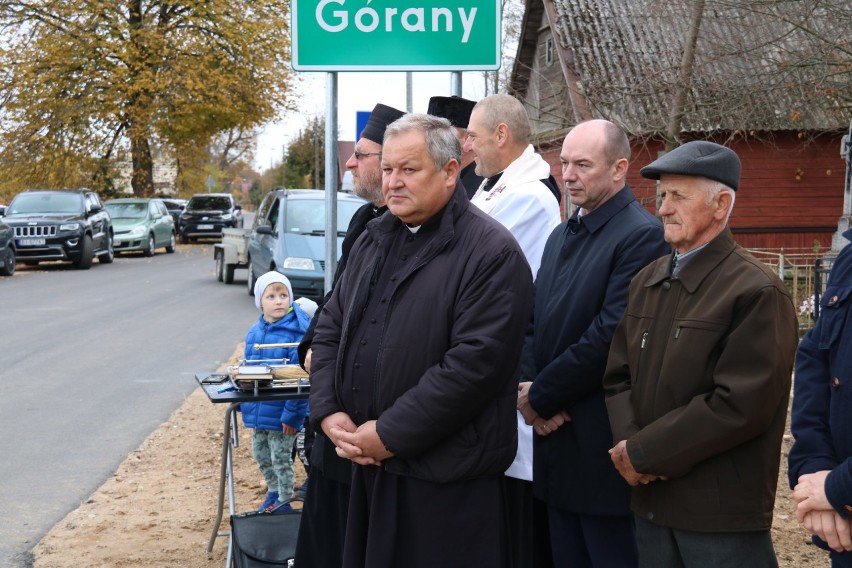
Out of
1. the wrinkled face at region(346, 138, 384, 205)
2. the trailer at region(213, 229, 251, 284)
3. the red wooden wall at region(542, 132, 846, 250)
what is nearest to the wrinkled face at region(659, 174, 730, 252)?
the wrinkled face at region(346, 138, 384, 205)

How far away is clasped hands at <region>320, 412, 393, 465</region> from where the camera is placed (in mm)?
3408

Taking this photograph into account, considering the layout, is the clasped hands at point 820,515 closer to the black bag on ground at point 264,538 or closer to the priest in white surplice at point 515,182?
the priest in white surplice at point 515,182

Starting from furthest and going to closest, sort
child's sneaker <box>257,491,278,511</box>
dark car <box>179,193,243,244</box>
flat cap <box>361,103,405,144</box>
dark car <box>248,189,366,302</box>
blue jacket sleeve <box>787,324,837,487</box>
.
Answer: dark car <box>179,193,243,244</box> → dark car <box>248,189,366,302</box> → child's sneaker <box>257,491,278,511</box> → flat cap <box>361,103,405,144</box> → blue jacket sleeve <box>787,324,837,487</box>

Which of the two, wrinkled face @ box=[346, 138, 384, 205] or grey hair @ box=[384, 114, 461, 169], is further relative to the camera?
wrinkled face @ box=[346, 138, 384, 205]

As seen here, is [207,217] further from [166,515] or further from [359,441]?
[359,441]

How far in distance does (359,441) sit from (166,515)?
10.5 ft

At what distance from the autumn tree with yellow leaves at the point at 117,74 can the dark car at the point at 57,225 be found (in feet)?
41.4

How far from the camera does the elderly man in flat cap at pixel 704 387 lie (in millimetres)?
3061

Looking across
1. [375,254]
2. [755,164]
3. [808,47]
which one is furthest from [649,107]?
[755,164]

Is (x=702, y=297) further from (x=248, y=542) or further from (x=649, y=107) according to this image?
(x=649, y=107)

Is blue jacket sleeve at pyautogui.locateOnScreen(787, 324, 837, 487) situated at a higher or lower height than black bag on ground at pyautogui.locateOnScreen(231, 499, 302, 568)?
higher

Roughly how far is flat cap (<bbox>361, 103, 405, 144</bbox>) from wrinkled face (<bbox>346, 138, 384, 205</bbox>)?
3 cm

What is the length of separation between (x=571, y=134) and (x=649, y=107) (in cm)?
989

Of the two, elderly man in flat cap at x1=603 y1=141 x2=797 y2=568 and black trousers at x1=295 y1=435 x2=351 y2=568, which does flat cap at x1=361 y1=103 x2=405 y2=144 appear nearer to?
black trousers at x1=295 y1=435 x2=351 y2=568
